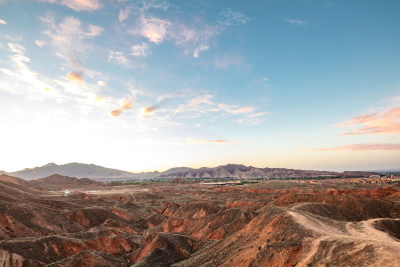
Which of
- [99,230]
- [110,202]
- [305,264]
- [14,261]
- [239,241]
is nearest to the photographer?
[305,264]

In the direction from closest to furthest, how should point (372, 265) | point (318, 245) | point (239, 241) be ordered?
point (372, 265) → point (318, 245) → point (239, 241)

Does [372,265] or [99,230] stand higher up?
[372,265]

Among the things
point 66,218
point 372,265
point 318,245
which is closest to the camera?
point 372,265

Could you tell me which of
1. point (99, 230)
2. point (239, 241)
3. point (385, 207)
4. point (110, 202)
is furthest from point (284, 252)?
point (110, 202)

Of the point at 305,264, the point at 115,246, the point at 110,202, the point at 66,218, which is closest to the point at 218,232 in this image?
the point at 115,246

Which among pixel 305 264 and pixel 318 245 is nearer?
pixel 305 264

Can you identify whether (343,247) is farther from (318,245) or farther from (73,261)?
(73,261)

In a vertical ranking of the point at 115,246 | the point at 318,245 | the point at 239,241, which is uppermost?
the point at 318,245

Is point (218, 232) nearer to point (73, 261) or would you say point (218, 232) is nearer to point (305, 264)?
point (73, 261)

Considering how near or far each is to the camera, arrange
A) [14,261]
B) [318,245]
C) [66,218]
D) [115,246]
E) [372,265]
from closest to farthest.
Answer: [372,265] → [318,245] → [14,261] → [115,246] → [66,218]
